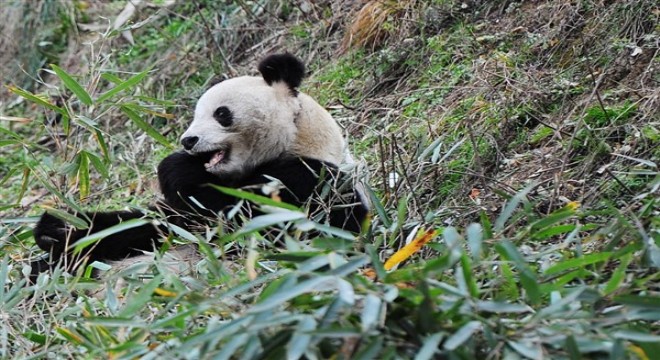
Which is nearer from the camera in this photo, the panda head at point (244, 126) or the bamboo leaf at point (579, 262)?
the bamboo leaf at point (579, 262)

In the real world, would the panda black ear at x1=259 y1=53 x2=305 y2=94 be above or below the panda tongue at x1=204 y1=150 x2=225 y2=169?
above

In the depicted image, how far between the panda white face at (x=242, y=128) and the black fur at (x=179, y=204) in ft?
0.22

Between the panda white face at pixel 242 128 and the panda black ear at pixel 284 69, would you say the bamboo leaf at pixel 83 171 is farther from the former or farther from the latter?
the panda black ear at pixel 284 69

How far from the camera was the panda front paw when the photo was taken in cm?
486

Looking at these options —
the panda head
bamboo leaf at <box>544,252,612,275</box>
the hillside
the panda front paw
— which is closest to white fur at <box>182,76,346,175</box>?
the panda head

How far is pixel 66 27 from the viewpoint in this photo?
9.93 m

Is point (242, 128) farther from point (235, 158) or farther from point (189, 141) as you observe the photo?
point (189, 141)

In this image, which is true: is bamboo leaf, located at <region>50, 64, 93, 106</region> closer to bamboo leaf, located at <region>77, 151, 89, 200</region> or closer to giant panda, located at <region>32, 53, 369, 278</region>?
bamboo leaf, located at <region>77, 151, 89, 200</region>

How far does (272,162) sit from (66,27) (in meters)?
5.67

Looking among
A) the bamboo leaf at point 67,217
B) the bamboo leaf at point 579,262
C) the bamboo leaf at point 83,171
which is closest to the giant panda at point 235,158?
the bamboo leaf at point 83,171

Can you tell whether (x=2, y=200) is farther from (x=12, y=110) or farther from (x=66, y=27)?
(x=66, y=27)

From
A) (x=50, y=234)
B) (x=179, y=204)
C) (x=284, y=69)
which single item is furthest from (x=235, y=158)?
(x=50, y=234)

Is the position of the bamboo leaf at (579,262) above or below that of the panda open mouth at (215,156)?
above

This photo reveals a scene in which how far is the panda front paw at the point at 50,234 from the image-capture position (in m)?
4.86
